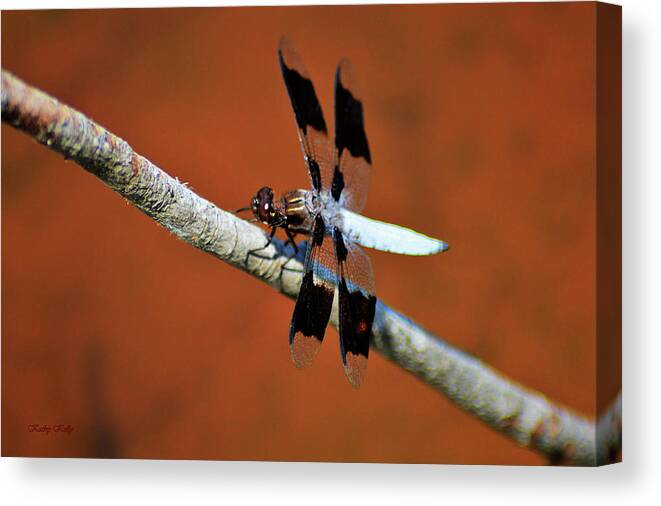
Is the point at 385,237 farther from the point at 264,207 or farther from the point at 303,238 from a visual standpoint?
the point at 264,207

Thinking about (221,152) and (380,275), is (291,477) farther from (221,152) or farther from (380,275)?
(221,152)

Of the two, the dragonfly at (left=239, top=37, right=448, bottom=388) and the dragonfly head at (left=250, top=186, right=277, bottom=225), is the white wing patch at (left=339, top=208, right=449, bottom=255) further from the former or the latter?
the dragonfly head at (left=250, top=186, right=277, bottom=225)

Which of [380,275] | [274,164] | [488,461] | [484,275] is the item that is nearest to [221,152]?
[274,164]
